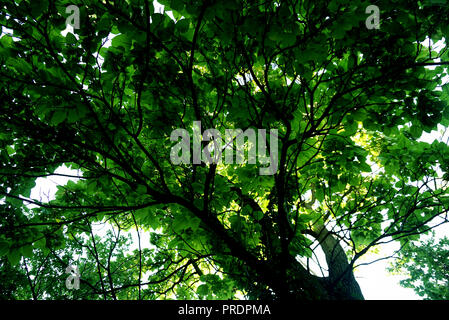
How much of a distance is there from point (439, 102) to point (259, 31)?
155 centimetres

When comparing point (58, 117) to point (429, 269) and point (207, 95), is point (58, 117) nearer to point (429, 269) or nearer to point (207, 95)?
point (207, 95)

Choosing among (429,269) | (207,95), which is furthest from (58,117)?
(429,269)

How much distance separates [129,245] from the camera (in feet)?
21.2

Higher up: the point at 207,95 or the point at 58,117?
the point at 207,95

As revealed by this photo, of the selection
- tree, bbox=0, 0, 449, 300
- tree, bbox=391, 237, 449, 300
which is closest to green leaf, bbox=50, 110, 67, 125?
tree, bbox=0, 0, 449, 300

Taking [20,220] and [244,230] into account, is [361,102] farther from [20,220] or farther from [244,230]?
[20,220]

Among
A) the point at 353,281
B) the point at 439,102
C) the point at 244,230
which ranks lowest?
the point at 353,281

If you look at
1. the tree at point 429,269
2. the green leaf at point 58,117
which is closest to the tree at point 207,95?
the green leaf at point 58,117

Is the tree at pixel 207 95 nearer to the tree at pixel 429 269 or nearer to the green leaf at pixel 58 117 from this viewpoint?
the green leaf at pixel 58 117

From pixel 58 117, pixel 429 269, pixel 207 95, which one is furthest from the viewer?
pixel 429 269

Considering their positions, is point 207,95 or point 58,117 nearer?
point 58,117

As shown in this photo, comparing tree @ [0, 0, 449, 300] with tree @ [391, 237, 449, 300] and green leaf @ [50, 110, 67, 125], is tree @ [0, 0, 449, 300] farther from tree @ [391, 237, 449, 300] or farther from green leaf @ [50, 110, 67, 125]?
tree @ [391, 237, 449, 300]

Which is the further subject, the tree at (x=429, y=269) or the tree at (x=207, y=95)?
the tree at (x=429, y=269)
